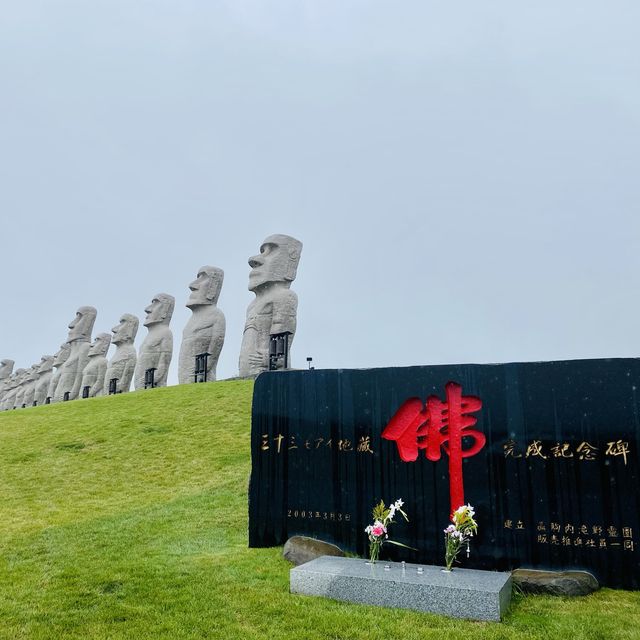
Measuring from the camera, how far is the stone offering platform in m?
4.30

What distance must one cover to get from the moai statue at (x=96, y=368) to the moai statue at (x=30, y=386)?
387 inches

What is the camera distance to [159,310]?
23.0m

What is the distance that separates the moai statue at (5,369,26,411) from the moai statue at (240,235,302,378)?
84.1 ft

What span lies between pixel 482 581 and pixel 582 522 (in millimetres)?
1111

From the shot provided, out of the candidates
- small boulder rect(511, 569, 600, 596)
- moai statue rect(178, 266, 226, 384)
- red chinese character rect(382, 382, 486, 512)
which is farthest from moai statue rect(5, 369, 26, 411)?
small boulder rect(511, 569, 600, 596)

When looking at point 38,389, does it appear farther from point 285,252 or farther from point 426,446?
point 426,446

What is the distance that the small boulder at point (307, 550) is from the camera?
5.69 metres

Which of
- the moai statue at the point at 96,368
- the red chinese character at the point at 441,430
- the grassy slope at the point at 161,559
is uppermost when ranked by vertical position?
the moai statue at the point at 96,368

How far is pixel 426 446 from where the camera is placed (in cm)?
561

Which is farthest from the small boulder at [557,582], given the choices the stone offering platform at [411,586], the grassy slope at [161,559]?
the stone offering platform at [411,586]

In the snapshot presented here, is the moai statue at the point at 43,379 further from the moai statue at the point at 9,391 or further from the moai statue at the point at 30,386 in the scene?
the moai statue at the point at 9,391

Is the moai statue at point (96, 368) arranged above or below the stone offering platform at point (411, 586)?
above

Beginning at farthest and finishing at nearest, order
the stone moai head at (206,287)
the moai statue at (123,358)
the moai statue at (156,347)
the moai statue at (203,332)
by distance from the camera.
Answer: the moai statue at (123,358) → the moai statue at (156,347) → the stone moai head at (206,287) → the moai statue at (203,332)

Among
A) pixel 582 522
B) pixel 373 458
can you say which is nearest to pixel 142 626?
pixel 373 458
